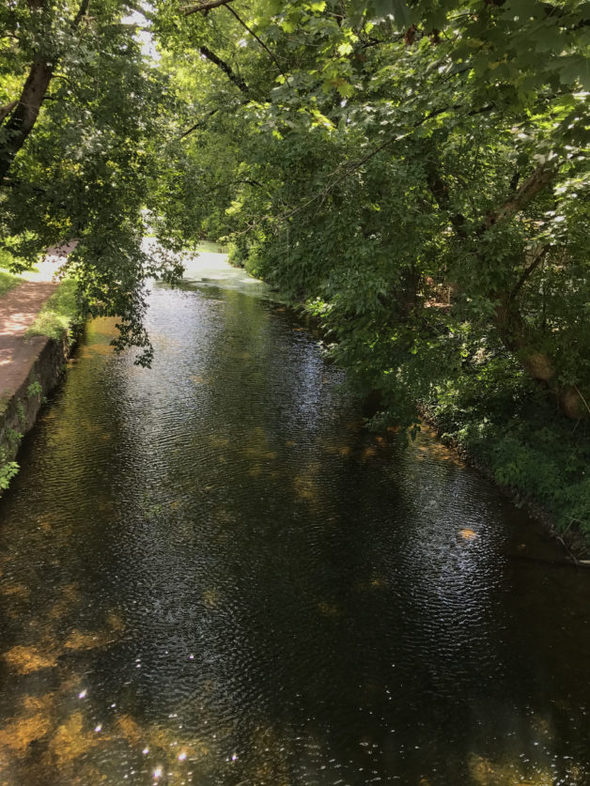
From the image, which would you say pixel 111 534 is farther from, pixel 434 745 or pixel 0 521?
pixel 434 745

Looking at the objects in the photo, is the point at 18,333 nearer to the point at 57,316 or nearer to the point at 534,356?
the point at 57,316

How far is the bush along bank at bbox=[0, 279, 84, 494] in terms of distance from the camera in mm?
8711

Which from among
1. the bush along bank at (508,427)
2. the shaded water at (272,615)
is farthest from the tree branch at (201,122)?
the shaded water at (272,615)

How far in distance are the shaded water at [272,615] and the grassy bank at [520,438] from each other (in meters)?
0.46

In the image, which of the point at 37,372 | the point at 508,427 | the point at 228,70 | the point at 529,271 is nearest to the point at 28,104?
the point at 37,372

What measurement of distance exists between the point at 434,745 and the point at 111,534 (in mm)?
4757

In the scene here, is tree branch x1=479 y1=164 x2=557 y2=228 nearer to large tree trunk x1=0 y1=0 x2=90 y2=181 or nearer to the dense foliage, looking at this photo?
the dense foliage

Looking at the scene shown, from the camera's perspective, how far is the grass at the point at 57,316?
12375mm

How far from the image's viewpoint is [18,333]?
1234 centimetres

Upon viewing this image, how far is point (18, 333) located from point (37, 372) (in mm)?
2020

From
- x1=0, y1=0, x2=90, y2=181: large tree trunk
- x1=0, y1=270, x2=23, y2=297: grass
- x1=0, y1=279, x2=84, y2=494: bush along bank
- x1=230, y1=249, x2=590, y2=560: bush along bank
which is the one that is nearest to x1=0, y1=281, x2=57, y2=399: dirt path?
x1=0, y1=279, x2=84, y2=494: bush along bank

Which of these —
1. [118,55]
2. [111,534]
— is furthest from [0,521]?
[118,55]

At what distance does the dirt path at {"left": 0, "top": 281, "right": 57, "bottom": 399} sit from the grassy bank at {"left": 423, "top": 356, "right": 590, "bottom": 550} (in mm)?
7631

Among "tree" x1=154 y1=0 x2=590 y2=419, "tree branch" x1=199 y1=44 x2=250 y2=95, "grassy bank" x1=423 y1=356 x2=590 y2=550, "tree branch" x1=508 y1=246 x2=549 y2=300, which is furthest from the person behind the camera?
"tree branch" x1=199 y1=44 x2=250 y2=95
